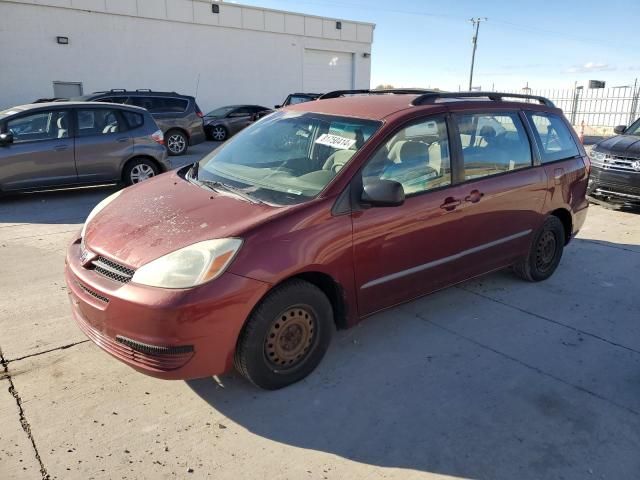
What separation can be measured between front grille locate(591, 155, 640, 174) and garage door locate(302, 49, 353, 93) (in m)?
19.9

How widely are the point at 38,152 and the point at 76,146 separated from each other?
55 centimetres

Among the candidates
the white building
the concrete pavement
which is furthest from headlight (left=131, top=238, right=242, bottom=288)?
the white building

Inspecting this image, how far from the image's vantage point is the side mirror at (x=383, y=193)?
3.05m

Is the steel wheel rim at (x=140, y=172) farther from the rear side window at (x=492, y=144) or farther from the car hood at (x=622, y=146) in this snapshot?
the car hood at (x=622, y=146)

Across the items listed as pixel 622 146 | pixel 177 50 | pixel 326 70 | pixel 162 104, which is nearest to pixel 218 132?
pixel 162 104

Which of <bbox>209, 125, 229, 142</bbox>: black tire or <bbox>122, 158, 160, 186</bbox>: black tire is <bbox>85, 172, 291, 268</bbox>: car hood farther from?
<bbox>209, 125, 229, 142</bbox>: black tire

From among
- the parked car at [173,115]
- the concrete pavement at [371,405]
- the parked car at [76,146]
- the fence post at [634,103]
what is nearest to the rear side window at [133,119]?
the parked car at [76,146]

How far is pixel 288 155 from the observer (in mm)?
3715

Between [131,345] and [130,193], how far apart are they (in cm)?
143

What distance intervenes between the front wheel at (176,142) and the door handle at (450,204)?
11734 mm

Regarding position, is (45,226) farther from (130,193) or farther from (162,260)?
(162,260)

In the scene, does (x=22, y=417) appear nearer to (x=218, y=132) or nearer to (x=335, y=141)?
(x=335, y=141)

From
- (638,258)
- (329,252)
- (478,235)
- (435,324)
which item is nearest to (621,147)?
(638,258)

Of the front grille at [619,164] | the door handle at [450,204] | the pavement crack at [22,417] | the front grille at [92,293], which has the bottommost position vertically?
the pavement crack at [22,417]
